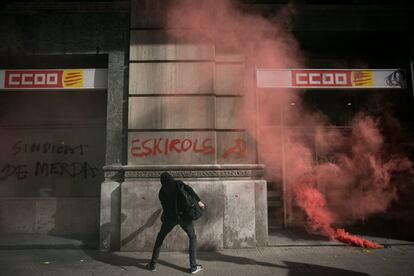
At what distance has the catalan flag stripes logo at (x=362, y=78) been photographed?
687 cm

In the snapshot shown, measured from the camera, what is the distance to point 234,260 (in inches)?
210

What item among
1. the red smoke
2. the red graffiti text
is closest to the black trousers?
the red graffiti text

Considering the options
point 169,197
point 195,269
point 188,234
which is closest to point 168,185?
point 169,197

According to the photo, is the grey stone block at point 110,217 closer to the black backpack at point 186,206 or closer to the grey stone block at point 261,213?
the black backpack at point 186,206

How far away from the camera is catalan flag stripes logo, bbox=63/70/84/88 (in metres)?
6.70

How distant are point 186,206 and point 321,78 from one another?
436 cm

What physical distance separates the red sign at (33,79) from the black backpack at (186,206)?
395 centimetres

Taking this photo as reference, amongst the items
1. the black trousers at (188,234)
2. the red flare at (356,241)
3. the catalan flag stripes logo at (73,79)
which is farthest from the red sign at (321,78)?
the catalan flag stripes logo at (73,79)

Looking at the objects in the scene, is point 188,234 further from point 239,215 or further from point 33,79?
point 33,79

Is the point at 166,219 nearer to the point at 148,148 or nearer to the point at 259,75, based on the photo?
the point at 148,148

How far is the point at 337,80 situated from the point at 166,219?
4.90 metres

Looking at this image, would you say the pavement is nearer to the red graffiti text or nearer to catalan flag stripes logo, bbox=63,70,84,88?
the red graffiti text

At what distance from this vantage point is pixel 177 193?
15.8ft

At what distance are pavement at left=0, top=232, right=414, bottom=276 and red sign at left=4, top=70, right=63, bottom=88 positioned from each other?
3.37m
